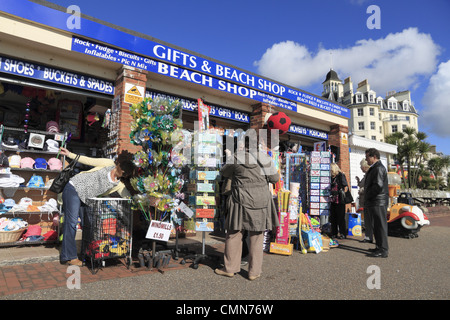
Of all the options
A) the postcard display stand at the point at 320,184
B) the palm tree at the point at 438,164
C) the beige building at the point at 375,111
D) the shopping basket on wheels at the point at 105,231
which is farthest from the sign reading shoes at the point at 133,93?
the beige building at the point at 375,111

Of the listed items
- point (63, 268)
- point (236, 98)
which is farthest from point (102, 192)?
point (236, 98)

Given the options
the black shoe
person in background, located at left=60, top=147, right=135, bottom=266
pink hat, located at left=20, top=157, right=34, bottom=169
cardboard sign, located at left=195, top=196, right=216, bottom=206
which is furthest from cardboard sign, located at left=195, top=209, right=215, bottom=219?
pink hat, located at left=20, top=157, right=34, bottom=169

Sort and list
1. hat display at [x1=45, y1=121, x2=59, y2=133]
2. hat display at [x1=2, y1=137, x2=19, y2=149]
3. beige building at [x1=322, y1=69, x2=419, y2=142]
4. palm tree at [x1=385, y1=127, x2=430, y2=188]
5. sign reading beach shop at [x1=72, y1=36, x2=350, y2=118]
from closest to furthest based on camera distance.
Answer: hat display at [x1=2, y1=137, x2=19, y2=149] < sign reading beach shop at [x1=72, y1=36, x2=350, y2=118] < hat display at [x1=45, y1=121, x2=59, y2=133] < palm tree at [x1=385, y1=127, x2=430, y2=188] < beige building at [x1=322, y1=69, x2=419, y2=142]

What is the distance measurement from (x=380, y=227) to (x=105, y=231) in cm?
473

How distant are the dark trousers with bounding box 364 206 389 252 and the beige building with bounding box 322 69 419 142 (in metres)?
49.6

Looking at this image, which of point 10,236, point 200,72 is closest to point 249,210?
point 10,236

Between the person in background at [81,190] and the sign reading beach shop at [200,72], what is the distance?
2.41 metres

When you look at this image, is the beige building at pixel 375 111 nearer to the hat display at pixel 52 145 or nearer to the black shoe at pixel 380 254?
the black shoe at pixel 380 254

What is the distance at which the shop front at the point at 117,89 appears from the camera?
4.86 meters

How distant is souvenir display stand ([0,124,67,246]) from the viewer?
4.87 metres

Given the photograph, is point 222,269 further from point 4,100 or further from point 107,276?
point 4,100

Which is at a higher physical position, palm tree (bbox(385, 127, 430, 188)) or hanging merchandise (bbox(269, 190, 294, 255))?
palm tree (bbox(385, 127, 430, 188))

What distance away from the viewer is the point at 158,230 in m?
4.08

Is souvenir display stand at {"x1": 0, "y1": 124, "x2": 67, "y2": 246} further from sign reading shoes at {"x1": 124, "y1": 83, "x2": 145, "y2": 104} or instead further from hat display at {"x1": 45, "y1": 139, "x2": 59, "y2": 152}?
sign reading shoes at {"x1": 124, "y1": 83, "x2": 145, "y2": 104}
